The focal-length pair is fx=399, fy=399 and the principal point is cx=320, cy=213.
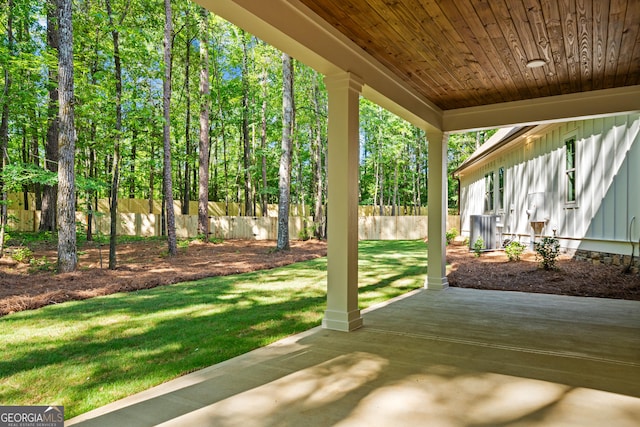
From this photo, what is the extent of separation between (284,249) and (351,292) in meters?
8.21

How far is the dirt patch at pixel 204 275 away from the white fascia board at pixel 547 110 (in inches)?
109

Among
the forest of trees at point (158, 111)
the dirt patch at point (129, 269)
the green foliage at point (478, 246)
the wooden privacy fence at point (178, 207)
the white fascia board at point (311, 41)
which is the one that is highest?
the forest of trees at point (158, 111)

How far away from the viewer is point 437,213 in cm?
685

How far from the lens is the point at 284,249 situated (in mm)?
12289

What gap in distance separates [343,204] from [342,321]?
3.99 feet

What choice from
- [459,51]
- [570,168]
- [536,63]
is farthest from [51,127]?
[570,168]

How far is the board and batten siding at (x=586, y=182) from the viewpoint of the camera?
7145 millimetres

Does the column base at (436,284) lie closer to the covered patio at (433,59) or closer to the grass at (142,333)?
the grass at (142,333)

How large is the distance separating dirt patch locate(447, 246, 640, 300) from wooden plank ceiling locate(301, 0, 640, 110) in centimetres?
315

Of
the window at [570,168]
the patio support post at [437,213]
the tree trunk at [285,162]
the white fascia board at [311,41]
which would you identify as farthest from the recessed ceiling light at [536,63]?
the tree trunk at [285,162]

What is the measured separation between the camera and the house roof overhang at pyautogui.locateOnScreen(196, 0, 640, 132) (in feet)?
10.8

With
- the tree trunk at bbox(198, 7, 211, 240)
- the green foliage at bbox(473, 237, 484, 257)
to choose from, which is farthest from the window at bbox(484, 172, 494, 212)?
the tree trunk at bbox(198, 7, 211, 240)

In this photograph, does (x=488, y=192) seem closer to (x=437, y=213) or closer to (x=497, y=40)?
(x=437, y=213)

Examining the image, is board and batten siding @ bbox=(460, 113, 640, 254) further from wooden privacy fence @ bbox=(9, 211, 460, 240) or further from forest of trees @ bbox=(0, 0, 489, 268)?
wooden privacy fence @ bbox=(9, 211, 460, 240)
